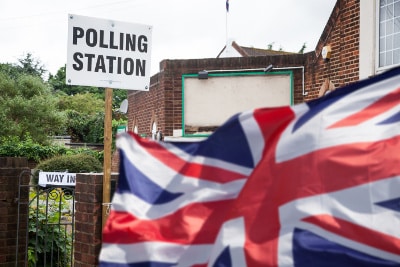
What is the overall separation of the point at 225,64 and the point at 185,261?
1013 centimetres

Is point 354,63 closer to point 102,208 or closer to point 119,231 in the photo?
point 102,208

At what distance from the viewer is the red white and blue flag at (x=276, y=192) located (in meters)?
2.25

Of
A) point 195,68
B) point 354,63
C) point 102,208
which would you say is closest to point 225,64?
point 195,68

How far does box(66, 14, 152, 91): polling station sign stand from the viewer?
172 inches

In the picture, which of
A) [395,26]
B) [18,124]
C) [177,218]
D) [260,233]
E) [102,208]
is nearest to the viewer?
[260,233]

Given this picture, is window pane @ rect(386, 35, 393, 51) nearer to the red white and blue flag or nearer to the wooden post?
the wooden post

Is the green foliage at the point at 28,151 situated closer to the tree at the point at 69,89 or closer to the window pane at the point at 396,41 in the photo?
the window pane at the point at 396,41

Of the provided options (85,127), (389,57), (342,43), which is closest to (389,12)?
(389,57)

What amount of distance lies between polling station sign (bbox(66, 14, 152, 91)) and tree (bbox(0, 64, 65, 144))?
27.8 meters

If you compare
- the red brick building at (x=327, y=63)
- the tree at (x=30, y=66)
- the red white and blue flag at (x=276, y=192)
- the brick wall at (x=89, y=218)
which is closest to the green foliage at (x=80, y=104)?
the tree at (x=30, y=66)

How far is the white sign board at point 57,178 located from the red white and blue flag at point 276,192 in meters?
11.3

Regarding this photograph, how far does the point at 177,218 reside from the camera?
2.55 meters

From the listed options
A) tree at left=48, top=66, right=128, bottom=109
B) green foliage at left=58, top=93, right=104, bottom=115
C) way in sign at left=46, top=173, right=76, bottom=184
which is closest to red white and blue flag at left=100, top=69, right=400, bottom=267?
way in sign at left=46, top=173, right=76, bottom=184

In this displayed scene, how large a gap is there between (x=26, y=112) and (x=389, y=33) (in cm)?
2816
